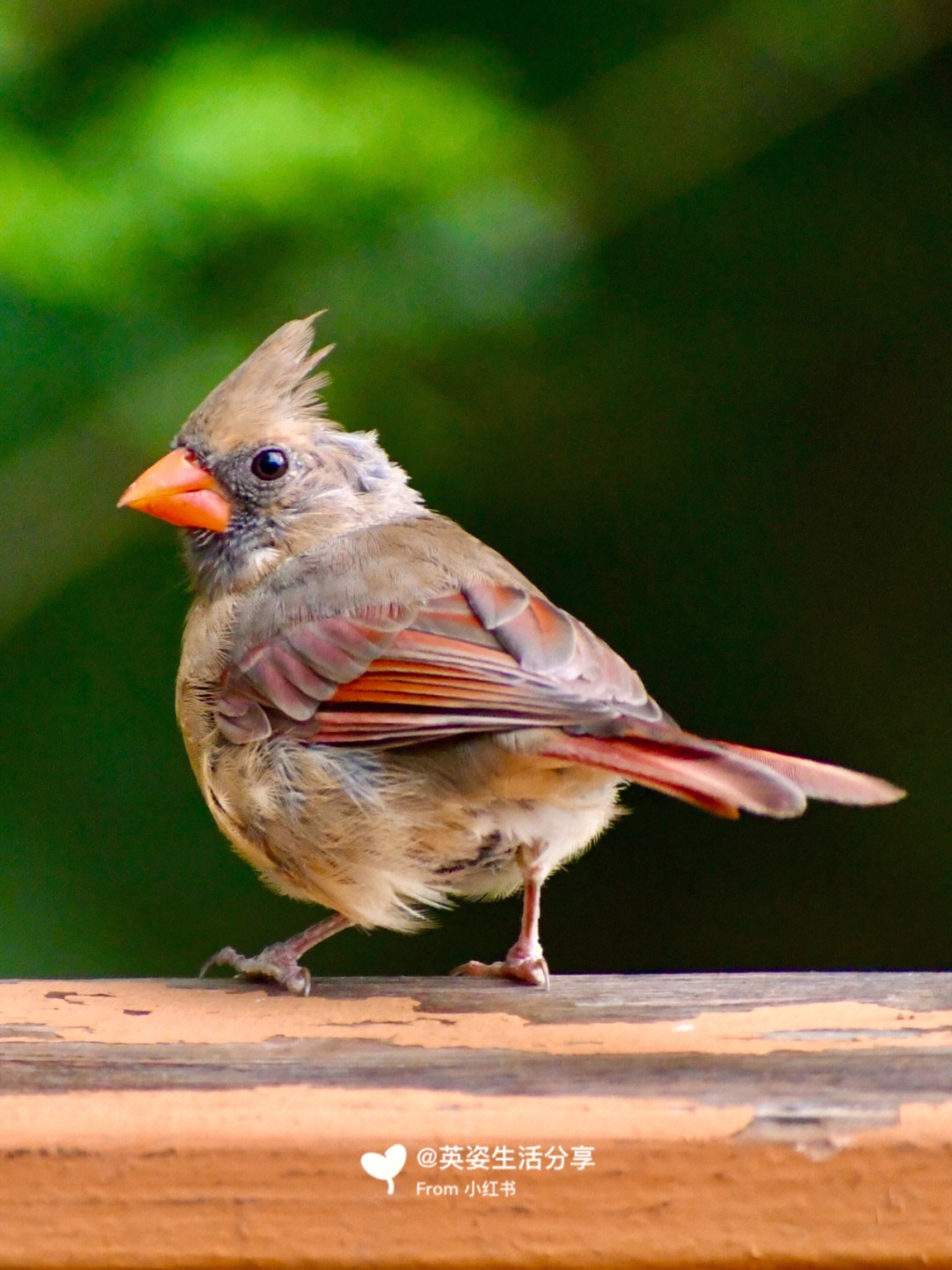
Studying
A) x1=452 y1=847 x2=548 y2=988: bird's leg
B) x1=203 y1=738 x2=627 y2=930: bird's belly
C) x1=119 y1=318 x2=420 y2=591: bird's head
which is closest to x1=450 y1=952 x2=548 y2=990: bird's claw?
x1=452 y1=847 x2=548 y2=988: bird's leg

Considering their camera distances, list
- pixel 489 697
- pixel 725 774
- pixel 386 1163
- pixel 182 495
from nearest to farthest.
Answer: pixel 386 1163 < pixel 725 774 < pixel 489 697 < pixel 182 495

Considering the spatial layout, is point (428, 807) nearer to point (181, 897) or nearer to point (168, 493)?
point (168, 493)

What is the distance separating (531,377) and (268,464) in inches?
31.3

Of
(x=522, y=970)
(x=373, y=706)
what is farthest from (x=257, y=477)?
(x=522, y=970)

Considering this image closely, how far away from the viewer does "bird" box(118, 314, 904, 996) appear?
2031 millimetres

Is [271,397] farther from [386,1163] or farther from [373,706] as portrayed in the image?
[386,1163]

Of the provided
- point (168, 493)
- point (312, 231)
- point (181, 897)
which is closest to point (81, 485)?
point (168, 493)

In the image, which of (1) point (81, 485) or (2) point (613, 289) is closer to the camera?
(1) point (81, 485)

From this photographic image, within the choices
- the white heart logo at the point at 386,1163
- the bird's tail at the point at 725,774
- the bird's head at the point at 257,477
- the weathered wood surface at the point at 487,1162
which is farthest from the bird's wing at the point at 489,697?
the white heart logo at the point at 386,1163

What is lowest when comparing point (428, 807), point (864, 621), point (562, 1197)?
point (562, 1197)

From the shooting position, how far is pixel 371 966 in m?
3.58

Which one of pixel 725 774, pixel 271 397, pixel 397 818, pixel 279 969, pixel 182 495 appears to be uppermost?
pixel 271 397

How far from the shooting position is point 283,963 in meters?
2.11

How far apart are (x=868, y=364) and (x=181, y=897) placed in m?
1.86
